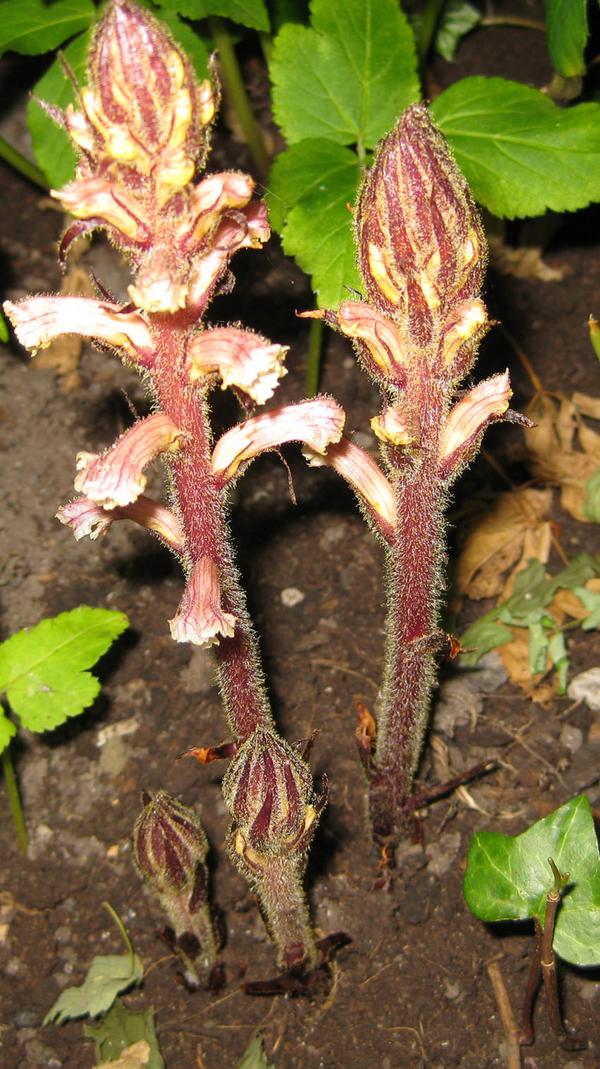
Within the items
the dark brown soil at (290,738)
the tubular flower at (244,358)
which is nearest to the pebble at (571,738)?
the dark brown soil at (290,738)

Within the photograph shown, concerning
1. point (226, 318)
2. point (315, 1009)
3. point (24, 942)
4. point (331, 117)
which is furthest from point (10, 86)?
point (315, 1009)

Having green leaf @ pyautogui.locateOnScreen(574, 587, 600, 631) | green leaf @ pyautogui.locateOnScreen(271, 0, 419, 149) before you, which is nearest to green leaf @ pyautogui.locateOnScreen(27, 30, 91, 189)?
green leaf @ pyautogui.locateOnScreen(271, 0, 419, 149)

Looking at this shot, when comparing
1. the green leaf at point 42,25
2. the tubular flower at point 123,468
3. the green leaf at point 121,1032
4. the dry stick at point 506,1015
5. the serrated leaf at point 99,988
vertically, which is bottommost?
the dry stick at point 506,1015

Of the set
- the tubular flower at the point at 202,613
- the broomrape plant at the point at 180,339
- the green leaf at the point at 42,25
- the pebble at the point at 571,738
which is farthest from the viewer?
the green leaf at the point at 42,25

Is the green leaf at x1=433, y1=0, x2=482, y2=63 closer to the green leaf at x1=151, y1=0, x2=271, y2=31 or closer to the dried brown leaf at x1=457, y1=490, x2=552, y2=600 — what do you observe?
the green leaf at x1=151, y1=0, x2=271, y2=31

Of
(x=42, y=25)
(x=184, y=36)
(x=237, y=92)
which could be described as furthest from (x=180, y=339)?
(x=237, y=92)

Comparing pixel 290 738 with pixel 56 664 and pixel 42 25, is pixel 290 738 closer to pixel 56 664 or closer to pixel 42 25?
pixel 56 664

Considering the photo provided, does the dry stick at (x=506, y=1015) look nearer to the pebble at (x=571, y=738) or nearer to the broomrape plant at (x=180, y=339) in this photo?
the pebble at (x=571, y=738)
